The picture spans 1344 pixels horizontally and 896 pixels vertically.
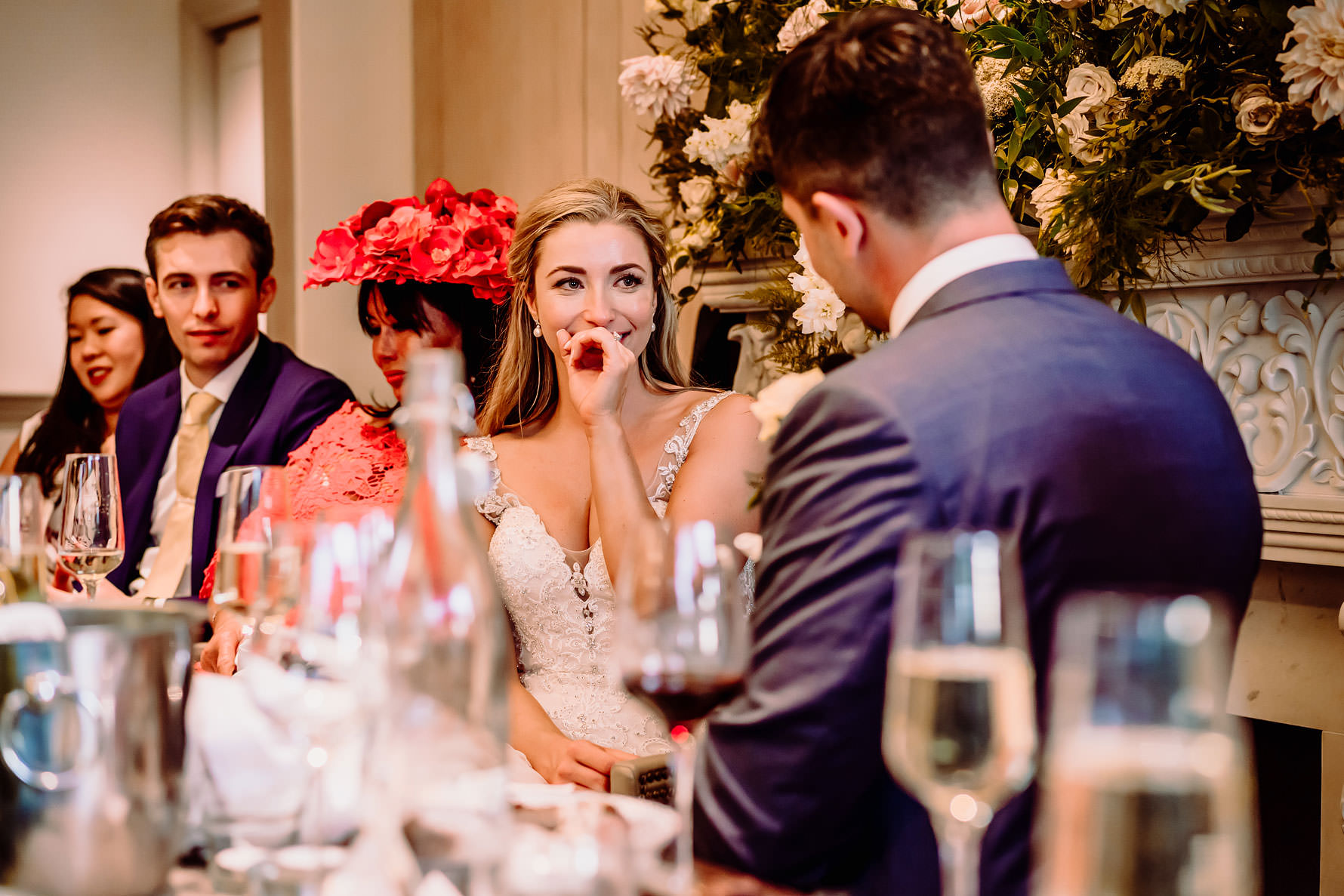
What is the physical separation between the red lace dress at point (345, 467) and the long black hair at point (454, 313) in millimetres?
232

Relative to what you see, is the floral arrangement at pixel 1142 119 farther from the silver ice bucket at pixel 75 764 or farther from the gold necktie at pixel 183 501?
the gold necktie at pixel 183 501

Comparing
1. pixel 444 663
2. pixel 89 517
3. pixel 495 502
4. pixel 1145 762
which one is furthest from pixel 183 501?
pixel 1145 762

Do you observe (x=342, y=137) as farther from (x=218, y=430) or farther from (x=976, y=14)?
(x=976, y=14)

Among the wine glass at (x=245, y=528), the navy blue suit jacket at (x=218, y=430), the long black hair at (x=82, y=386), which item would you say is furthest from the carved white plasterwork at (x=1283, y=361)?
the long black hair at (x=82, y=386)

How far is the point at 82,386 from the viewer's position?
395 centimetres

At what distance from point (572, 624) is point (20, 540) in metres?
1.15

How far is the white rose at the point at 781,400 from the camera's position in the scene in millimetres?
1071

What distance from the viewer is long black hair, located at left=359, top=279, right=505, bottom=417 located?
8.84ft

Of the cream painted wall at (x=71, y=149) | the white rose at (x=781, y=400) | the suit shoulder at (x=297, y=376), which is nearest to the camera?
the white rose at (x=781, y=400)

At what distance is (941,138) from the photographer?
3.62ft

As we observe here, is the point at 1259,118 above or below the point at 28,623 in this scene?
above

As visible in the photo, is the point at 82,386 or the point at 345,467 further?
the point at 82,386

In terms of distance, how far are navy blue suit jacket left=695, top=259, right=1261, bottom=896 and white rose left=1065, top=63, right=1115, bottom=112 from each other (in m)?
0.83

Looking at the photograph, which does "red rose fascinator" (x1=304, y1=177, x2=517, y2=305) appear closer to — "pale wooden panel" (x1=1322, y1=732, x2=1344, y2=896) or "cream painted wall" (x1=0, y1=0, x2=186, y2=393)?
"pale wooden panel" (x1=1322, y1=732, x2=1344, y2=896)
